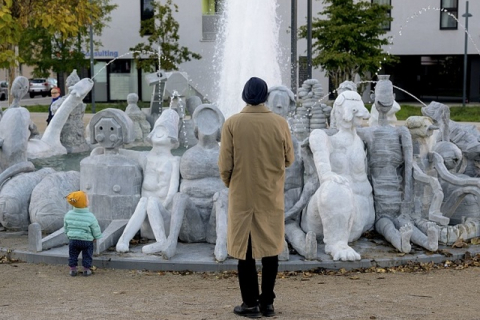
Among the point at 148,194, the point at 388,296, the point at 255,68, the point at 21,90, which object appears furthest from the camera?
the point at 255,68

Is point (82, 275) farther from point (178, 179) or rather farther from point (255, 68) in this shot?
point (255, 68)

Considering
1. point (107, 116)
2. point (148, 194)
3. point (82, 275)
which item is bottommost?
point (82, 275)

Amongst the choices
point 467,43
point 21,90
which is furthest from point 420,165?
point 467,43

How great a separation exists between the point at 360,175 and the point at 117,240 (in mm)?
2496

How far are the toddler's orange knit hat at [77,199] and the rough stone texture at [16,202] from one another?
188cm

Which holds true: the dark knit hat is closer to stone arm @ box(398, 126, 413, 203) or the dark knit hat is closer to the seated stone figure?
the seated stone figure

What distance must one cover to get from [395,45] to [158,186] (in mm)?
33897

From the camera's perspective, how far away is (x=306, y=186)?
27.1 feet

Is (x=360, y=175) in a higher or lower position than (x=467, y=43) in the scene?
lower

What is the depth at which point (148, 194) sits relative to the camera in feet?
28.4

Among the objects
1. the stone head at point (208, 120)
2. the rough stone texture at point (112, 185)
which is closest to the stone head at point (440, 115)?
the stone head at point (208, 120)

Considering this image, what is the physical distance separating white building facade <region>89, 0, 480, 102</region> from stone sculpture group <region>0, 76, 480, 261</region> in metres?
28.6

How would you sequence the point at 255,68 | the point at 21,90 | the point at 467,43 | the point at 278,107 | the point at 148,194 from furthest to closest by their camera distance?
the point at 467,43 < the point at 255,68 < the point at 21,90 < the point at 148,194 < the point at 278,107

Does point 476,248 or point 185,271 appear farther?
point 476,248
